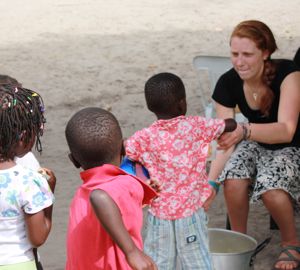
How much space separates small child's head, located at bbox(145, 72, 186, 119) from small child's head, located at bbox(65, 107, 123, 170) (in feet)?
2.49

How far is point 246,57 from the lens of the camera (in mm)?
4430

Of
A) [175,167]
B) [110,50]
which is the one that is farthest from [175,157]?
[110,50]

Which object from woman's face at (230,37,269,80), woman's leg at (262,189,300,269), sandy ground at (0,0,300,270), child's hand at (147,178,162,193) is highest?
woman's face at (230,37,269,80)

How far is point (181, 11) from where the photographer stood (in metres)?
12.8

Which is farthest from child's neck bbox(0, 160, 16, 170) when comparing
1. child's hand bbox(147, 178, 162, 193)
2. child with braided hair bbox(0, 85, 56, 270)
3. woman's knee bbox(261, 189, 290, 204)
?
woman's knee bbox(261, 189, 290, 204)

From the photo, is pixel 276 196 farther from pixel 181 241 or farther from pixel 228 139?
pixel 181 241

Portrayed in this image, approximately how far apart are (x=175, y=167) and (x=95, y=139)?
884 millimetres

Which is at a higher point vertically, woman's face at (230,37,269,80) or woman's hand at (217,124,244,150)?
woman's face at (230,37,269,80)

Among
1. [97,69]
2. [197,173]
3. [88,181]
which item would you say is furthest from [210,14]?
[88,181]

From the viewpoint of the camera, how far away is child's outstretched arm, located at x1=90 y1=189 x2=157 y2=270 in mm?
2697

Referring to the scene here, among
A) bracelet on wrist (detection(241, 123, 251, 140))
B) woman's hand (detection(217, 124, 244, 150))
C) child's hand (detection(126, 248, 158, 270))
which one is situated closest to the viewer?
child's hand (detection(126, 248, 158, 270))

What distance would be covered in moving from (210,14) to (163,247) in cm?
901

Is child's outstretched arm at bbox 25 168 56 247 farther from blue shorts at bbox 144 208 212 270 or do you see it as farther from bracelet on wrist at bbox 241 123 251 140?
bracelet on wrist at bbox 241 123 251 140

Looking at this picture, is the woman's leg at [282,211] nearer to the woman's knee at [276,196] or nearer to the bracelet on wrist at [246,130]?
the woman's knee at [276,196]
